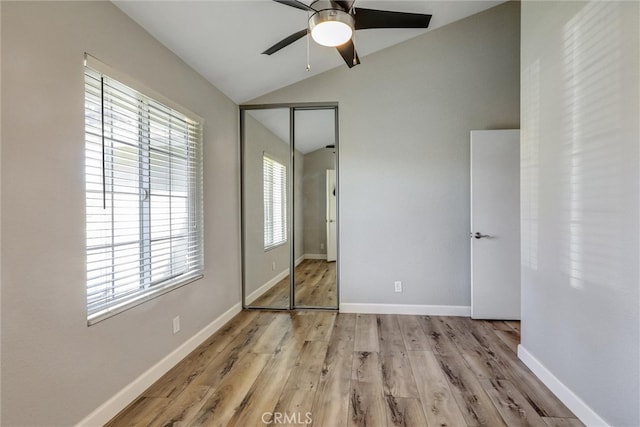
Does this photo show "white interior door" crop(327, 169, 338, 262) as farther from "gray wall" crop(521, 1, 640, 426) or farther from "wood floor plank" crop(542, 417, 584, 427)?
"wood floor plank" crop(542, 417, 584, 427)

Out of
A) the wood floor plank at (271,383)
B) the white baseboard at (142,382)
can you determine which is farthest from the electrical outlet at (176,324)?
the wood floor plank at (271,383)

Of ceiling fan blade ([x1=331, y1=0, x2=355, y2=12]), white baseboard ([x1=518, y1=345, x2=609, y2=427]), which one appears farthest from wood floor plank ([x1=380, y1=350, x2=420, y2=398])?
ceiling fan blade ([x1=331, y1=0, x2=355, y2=12])

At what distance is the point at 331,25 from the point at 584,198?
1.73 meters

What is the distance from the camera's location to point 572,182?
1.85 m

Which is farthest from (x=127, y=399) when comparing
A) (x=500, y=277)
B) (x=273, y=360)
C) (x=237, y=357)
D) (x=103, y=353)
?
(x=500, y=277)

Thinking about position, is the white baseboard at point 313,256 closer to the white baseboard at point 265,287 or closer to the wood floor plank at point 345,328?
the white baseboard at point 265,287

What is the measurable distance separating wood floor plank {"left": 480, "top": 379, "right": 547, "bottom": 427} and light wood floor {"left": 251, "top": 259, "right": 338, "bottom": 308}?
6.22ft

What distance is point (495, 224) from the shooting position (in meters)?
3.29

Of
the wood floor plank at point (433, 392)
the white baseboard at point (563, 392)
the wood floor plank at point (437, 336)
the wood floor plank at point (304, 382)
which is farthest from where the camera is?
the wood floor plank at point (437, 336)

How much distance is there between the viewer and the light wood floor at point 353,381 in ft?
5.93

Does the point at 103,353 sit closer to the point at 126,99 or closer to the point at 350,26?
the point at 126,99

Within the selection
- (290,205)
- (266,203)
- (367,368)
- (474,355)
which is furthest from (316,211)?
(474,355)

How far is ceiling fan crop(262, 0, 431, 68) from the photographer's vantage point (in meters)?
1.75

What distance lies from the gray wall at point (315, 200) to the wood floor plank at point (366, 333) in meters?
0.89
